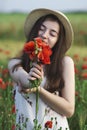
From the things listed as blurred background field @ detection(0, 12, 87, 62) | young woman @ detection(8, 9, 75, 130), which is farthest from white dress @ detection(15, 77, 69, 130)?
blurred background field @ detection(0, 12, 87, 62)

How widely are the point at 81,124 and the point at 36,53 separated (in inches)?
47.7

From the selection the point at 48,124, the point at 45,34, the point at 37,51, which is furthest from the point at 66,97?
the point at 37,51

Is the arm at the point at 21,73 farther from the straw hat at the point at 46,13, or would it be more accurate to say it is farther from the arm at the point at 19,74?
the straw hat at the point at 46,13

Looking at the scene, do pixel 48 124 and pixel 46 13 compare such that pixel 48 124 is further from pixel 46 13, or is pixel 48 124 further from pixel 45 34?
pixel 46 13

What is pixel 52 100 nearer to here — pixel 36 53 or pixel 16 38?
pixel 36 53

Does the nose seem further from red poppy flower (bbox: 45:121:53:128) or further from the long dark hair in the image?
red poppy flower (bbox: 45:121:53:128)

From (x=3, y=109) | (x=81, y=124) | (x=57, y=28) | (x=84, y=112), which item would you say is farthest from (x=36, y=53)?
(x=3, y=109)

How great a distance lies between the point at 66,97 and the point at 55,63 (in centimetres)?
18

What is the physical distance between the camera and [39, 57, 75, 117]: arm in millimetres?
2939

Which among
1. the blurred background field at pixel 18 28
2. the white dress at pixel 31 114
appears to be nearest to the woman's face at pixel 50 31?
the white dress at pixel 31 114

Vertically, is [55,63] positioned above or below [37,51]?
below

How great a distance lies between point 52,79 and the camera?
3029mm

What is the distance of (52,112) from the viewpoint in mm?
3025

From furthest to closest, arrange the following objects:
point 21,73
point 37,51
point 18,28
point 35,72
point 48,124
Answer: point 18,28, point 21,73, point 48,124, point 35,72, point 37,51
